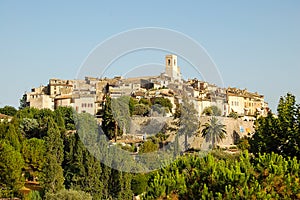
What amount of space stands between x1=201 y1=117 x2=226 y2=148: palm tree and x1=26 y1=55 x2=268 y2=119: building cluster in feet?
6.70

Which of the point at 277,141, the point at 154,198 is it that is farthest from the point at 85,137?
the point at 154,198

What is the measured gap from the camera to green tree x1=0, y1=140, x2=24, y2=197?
71.3 ft

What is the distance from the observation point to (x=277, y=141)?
16375 millimetres

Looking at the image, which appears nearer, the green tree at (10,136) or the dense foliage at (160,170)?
the dense foliage at (160,170)

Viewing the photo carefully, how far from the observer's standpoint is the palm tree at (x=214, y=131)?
32.4m

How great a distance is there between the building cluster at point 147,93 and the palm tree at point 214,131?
6.70 ft

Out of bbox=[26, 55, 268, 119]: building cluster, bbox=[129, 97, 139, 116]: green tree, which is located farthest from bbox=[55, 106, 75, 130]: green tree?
bbox=[129, 97, 139, 116]: green tree

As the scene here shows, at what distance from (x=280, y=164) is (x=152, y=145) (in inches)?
687

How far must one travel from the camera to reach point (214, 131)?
110 ft

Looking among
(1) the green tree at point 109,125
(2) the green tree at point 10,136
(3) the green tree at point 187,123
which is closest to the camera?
(2) the green tree at point 10,136

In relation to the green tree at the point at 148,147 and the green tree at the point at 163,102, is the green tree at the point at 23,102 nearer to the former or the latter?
the green tree at the point at 163,102

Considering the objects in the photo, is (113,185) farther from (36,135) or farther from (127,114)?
(36,135)

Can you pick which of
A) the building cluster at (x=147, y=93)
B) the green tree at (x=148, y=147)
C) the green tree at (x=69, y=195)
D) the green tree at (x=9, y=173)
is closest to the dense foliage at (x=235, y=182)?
the green tree at (x=69, y=195)

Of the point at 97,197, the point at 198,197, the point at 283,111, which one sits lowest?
the point at 97,197
